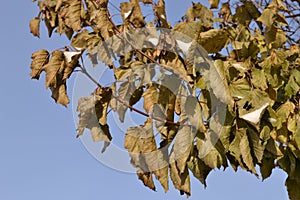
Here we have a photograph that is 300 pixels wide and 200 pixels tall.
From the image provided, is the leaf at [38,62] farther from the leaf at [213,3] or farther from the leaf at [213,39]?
the leaf at [213,3]

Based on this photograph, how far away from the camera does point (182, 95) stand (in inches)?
51.2

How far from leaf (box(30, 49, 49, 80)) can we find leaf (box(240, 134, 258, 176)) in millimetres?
580

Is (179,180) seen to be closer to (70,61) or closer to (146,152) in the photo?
(146,152)

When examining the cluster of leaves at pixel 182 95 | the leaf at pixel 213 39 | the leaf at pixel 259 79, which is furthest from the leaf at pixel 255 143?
the leaf at pixel 213 39

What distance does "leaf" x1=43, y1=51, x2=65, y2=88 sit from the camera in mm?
1348

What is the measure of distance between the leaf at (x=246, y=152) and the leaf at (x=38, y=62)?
0.58 m

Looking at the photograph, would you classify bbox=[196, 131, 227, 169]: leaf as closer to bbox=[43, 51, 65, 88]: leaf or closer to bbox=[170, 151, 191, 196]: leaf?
bbox=[170, 151, 191, 196]: leaf

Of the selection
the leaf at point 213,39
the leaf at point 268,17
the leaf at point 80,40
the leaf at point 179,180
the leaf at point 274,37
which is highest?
the leaf at point 268,17

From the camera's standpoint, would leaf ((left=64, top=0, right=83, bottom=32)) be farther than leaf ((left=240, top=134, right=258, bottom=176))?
Yes

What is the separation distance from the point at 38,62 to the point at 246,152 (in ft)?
2.03

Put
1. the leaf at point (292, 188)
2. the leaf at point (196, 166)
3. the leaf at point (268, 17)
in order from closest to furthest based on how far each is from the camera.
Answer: the leaf at point (196, 166), the leaf at point (268, 17), the leaf at point (292, 188)

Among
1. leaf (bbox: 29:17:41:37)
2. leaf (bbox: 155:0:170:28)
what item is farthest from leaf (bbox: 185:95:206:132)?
leaf (bbox: 29:17:41:37)

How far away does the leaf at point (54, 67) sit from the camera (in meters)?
1.35

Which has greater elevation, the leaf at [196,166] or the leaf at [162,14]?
the leaf at [162,14]
